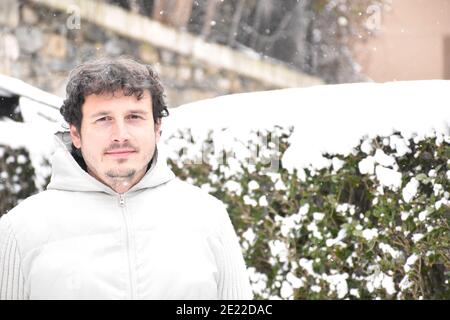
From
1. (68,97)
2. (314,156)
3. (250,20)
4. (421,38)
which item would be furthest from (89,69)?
(250,20)

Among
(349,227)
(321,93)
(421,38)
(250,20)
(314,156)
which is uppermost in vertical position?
(250,20)

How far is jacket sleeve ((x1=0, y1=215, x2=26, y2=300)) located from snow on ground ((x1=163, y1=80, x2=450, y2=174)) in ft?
6.07

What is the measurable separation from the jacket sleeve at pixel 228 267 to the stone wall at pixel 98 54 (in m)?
4.01

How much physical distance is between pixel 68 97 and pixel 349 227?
5.68 feet

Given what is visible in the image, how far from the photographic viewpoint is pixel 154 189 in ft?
5.62

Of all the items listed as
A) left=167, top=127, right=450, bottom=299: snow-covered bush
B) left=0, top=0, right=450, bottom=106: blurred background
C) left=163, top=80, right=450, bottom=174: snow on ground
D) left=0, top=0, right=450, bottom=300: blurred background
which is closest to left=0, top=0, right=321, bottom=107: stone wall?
left=0, top=0, right=450, bottom=106: blurred background

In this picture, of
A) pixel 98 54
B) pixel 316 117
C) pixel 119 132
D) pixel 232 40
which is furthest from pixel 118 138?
pixel 232 40

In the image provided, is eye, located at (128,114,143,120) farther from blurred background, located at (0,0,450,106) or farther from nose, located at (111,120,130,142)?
blurred background, located at (0,0,450,106)

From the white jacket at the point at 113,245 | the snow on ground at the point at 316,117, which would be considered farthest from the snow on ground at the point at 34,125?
the white jacket at the point at 113,245

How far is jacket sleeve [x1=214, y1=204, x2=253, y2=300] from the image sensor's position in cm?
169

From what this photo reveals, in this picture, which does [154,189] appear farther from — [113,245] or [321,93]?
[321,93]

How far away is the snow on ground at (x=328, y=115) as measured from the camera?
3164 millimetres

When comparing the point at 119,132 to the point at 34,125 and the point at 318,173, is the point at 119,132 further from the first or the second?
the point at 34,125

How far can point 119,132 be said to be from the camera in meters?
1.64
